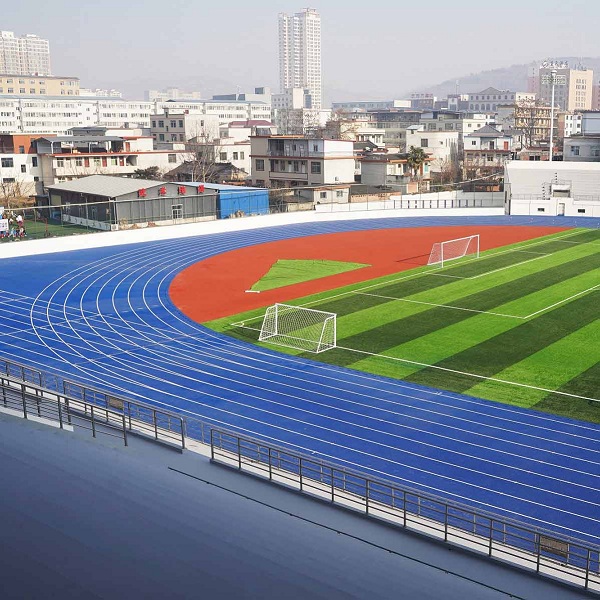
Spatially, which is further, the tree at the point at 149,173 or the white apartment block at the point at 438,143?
the white apartment block at the point at 438,143

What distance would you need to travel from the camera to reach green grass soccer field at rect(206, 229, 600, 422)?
2164cm

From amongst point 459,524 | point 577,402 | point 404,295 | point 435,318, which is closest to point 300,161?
point 404,295

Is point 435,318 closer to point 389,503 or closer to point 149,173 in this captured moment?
point 389,503

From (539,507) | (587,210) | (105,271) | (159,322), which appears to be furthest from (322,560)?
(587,210)

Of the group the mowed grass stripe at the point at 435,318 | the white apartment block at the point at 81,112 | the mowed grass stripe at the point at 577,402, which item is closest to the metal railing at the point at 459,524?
the mowed grass stripe at the point at 577,402

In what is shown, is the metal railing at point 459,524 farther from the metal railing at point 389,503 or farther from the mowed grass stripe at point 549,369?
the mowed grass stripe at point 549,369

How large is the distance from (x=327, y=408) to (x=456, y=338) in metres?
7.66

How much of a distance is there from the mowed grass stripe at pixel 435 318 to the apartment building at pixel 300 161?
34.4 m

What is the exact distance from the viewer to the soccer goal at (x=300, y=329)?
25.8 m

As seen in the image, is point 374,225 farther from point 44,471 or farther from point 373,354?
point 44,471

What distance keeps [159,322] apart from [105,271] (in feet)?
36.9

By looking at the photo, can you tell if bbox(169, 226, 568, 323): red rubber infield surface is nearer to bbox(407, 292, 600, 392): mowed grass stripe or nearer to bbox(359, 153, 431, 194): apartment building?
bbox(407, 292, 600, 392): mowed grass stripe

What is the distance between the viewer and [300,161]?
70250 millimetres

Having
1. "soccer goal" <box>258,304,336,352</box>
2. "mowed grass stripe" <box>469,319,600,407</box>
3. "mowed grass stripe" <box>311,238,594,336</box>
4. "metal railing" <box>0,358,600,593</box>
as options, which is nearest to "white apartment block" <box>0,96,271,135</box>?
"mowed grass stripe" <box>311,238,594,336</box>
